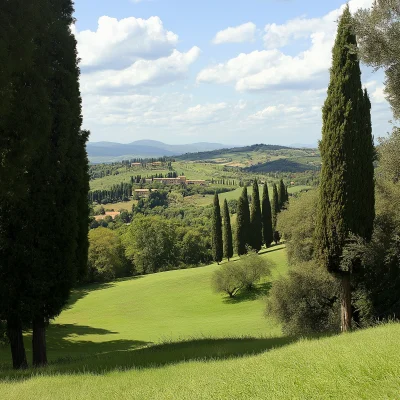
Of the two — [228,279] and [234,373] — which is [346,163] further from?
[228,279]

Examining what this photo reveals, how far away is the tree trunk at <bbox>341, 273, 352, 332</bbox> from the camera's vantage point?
1611 cm

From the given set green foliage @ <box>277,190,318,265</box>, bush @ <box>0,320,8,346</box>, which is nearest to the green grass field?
bush @ <box>0,320,8,346</box>

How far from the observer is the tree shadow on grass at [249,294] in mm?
39625

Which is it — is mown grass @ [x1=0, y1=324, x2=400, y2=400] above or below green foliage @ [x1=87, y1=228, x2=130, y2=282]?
above

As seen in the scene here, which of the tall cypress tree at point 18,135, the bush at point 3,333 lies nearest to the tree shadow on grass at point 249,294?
the bush at point 3,333

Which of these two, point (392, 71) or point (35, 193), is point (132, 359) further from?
point (392, 71)

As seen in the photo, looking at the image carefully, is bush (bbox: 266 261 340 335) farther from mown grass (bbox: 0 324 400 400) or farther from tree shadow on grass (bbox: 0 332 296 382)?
mown grass (bbox: 0 324 400 400)

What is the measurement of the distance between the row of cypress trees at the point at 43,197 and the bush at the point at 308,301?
42.0 feet

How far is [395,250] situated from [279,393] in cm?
1273

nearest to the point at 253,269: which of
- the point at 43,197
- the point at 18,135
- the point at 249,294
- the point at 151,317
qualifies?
the point at 249,294

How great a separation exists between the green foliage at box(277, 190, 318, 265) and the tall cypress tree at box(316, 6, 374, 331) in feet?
25.0

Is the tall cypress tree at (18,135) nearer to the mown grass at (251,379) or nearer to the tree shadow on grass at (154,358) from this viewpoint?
the tree shadow on grass at (154,358)

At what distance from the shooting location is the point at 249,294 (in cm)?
4084

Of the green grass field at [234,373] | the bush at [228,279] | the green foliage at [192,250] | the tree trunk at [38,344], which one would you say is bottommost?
the green foliage at [192,250]
